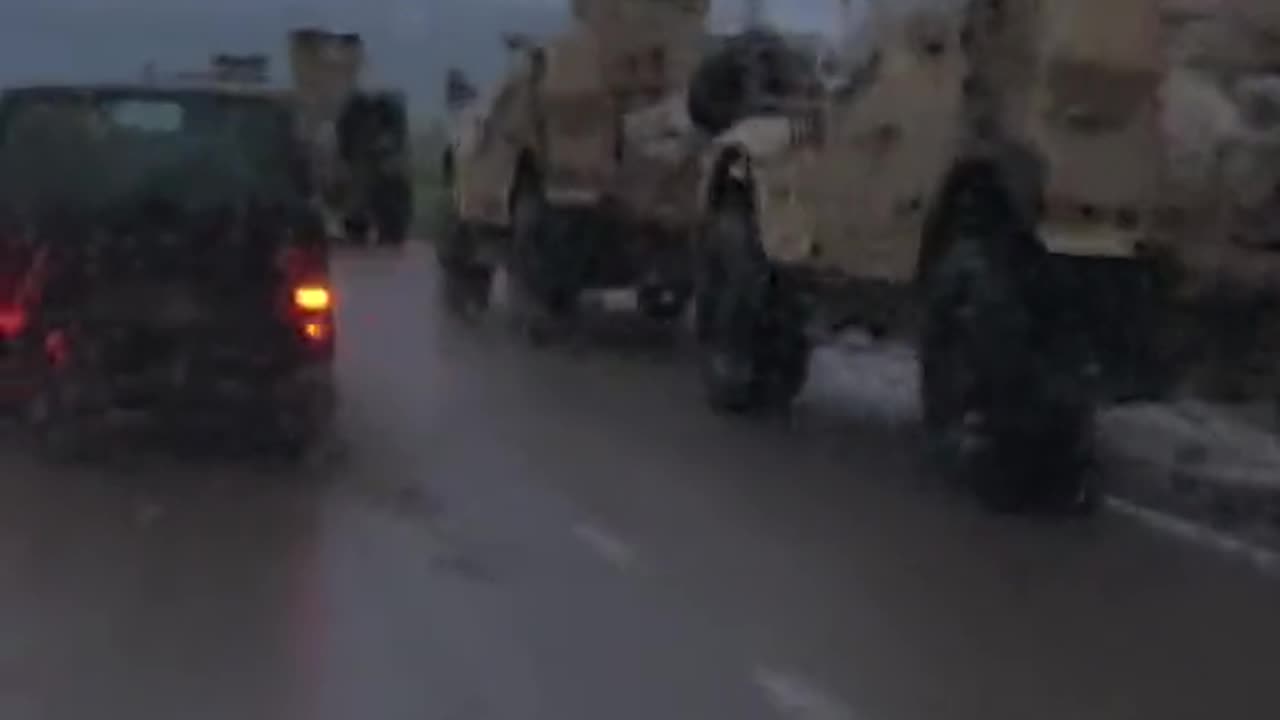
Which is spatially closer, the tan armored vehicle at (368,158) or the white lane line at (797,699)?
the white lane line at (797,699)

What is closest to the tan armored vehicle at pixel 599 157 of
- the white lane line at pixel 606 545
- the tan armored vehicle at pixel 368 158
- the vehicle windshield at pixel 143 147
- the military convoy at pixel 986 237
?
the military convoy at pixel 986 237

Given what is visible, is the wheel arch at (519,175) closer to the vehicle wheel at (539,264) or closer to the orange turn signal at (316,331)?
the vehicle wheel at (539,264)

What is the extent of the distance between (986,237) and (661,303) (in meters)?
10.3

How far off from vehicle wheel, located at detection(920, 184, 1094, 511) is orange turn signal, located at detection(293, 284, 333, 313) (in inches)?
Answer: 114

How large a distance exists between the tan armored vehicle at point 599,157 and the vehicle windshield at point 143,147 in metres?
5.58

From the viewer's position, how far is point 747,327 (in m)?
16.1

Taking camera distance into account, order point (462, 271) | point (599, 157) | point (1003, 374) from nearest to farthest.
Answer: point (1003, 374) < point (599, 157) < point (462, 271)

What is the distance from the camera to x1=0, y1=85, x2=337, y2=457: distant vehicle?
1333 centimetres

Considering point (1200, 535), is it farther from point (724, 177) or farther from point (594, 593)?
point (724, 177)

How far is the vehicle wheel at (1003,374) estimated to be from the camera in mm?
12406

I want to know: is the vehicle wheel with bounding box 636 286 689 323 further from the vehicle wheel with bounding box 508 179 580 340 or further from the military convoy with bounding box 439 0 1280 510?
the military convoy with bounding box 439 0 1280 510

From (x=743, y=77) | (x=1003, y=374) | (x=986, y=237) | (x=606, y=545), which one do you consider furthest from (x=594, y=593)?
(x=743, y=77)

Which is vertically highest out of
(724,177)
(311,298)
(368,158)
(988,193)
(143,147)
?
(143,147)

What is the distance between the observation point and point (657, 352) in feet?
68.8
